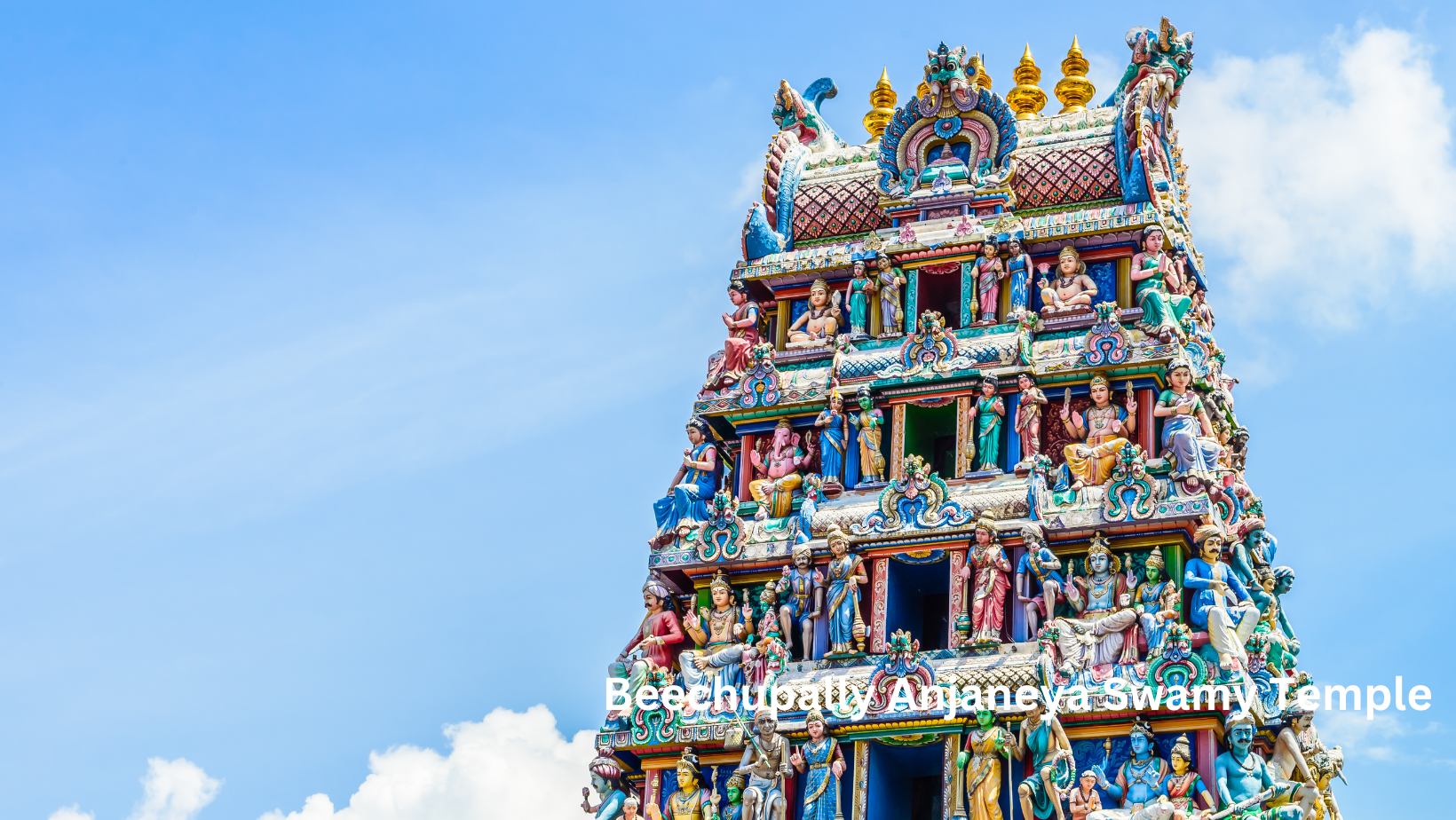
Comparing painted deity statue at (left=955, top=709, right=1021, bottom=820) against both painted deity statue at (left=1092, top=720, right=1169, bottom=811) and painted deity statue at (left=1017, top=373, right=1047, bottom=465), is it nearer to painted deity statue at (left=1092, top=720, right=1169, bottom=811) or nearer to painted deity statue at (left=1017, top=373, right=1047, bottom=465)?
painted deity statue at (left=1092, top=720, right=1169, bottom=811)

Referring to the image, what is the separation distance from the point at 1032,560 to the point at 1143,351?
3564 mm

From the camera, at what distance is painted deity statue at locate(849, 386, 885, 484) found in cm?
3120

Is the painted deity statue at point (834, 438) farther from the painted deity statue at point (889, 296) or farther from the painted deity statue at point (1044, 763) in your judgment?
the painted deity statue at point (1044, 763)

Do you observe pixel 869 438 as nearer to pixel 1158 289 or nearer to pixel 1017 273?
pixel 1017 273

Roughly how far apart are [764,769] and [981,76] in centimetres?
1156

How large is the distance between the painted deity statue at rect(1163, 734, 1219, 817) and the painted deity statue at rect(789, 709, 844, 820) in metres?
4.17

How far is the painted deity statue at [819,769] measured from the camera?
28.6 m

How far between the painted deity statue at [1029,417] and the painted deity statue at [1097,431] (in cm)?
38

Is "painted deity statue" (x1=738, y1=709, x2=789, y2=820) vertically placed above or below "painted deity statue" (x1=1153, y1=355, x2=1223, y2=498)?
below

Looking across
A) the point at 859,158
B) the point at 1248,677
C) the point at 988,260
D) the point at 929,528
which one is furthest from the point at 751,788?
the point at 859,158

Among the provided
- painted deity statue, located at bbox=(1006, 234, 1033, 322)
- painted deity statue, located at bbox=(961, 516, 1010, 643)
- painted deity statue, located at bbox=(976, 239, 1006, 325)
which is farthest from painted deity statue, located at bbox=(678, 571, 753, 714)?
painted deity statue, located at bbox=(1006, 234, 1033, 322)

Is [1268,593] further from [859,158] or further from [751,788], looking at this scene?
[859,158]

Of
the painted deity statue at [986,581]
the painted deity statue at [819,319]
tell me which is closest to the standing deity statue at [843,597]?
the painted deity statue at [986,581]

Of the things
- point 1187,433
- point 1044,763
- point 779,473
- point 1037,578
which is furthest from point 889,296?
point 1044,763
